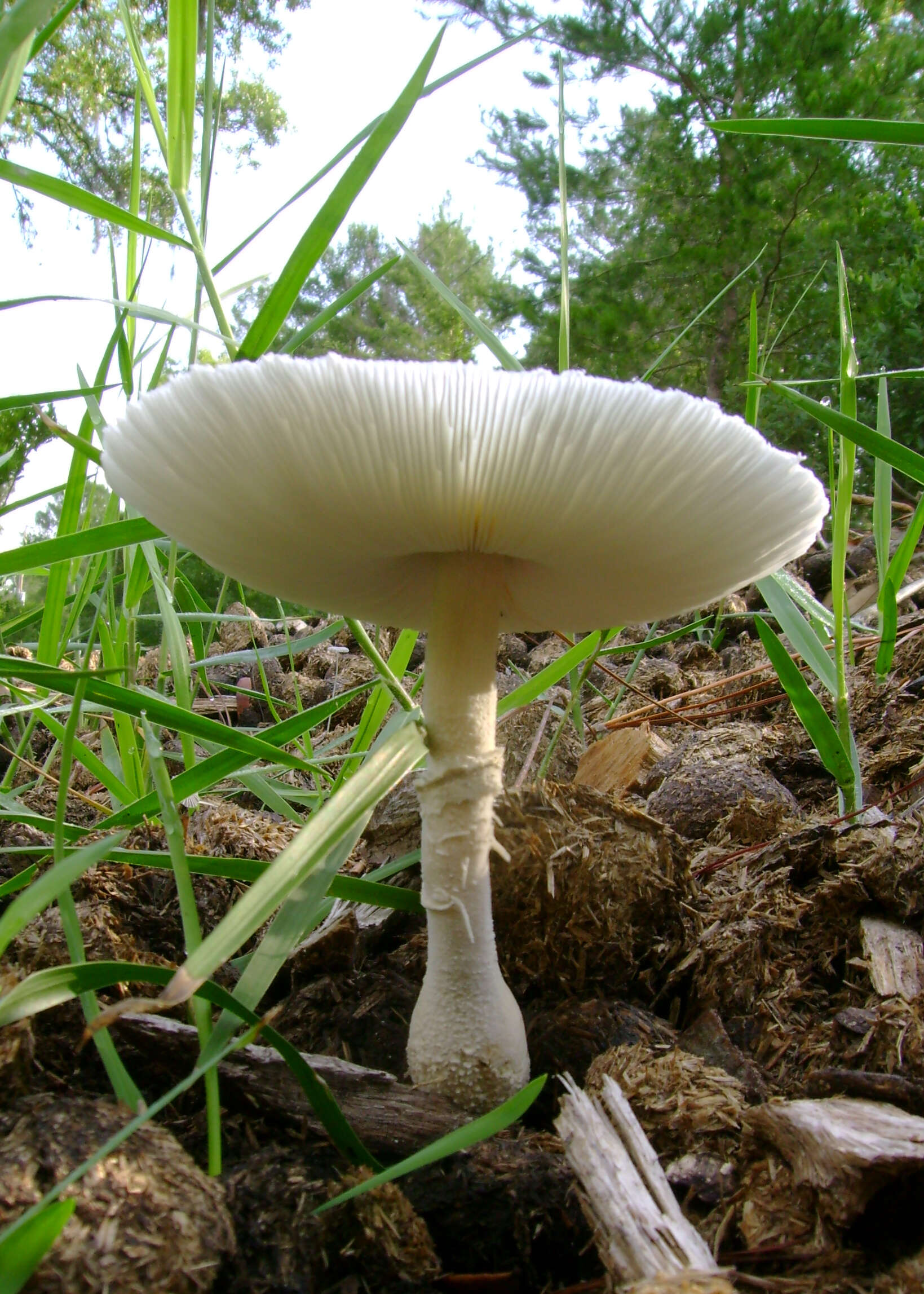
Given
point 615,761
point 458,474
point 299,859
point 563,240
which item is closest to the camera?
point 299,859

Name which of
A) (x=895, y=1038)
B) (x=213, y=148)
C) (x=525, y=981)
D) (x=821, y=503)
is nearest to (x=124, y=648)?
(x=213, y=148)

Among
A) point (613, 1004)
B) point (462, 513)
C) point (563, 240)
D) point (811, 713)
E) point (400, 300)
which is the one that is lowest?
point (613, 1004)

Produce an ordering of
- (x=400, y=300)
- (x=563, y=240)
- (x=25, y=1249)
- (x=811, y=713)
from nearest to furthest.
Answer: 1. (x=25, y=1249)
2. (x=811, y=713)
3. (x=563, y=240)
4. (x=400, y=300)

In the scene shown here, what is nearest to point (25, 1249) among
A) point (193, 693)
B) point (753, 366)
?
point (193, 693)

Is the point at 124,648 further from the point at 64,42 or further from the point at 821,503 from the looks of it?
the point at 64,42

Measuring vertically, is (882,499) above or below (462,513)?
above

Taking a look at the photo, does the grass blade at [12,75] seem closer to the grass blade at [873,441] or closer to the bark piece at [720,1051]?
the grass blade at [873,441]

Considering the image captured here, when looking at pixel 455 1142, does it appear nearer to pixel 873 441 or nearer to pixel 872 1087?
pixel 872 1087

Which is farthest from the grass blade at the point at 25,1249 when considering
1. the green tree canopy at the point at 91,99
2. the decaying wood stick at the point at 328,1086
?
the green tree canopy at the point at 91,99
